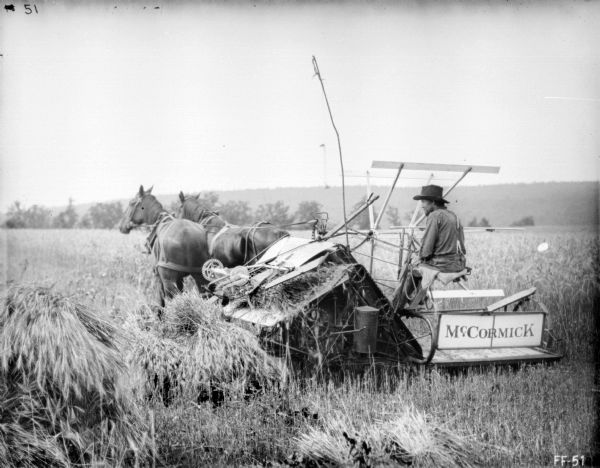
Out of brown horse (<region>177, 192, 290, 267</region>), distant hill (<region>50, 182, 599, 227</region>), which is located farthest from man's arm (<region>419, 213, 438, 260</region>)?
brown horse (<region>177, 192, 290, 267</region>)

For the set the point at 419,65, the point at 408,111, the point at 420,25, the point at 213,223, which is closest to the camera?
the point at 420,25

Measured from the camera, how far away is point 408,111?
5.40 meters

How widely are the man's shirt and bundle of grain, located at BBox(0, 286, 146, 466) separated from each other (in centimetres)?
347

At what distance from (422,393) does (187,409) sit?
2077 millimetres

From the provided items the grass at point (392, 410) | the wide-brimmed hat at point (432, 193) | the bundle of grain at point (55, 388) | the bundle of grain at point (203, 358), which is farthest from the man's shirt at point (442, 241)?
the bundle of grain at point (55, 388)

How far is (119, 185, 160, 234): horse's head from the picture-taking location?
6613mm

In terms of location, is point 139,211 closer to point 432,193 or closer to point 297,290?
point 297,290

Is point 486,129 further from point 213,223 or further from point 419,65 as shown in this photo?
point 213,223

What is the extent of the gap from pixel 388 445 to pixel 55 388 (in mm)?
2323

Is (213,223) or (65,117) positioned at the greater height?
(65,117)

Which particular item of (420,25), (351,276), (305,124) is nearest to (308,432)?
(351,276)

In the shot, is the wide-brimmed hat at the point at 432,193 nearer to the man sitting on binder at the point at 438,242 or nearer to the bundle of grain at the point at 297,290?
the man sitting on binder at the point at 438,242

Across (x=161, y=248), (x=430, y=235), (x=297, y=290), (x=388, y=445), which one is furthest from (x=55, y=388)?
(x=161, y=248)

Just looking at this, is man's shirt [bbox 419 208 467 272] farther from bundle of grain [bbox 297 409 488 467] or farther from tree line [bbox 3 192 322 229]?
bundle of grain [bbox 297 409 488 467]
